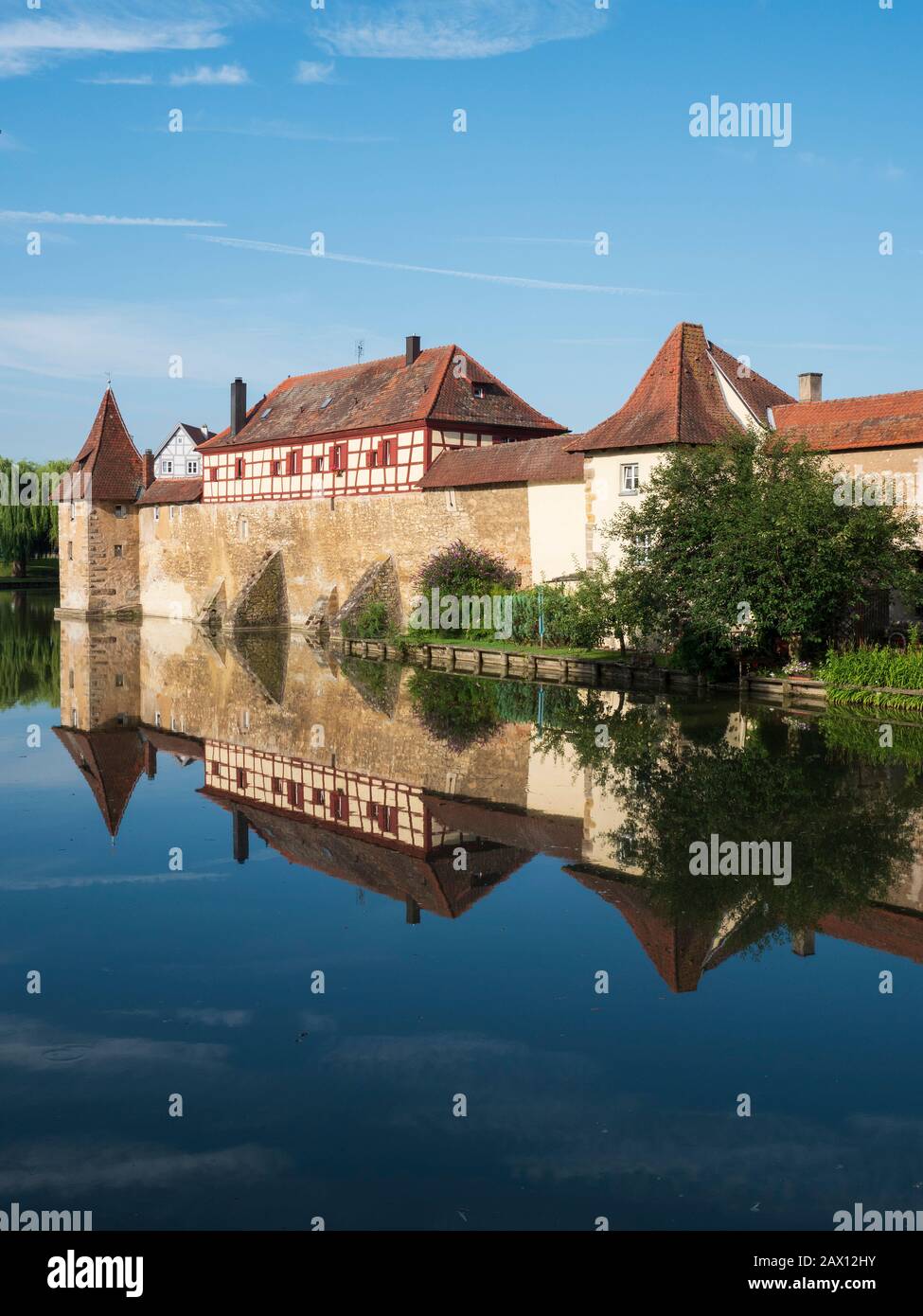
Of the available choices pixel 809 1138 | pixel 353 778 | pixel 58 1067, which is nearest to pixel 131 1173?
pixel 58 1067

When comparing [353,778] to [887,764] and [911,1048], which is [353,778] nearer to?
[887,764]

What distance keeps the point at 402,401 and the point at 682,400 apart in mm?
10463

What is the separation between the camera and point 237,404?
40.1 metres

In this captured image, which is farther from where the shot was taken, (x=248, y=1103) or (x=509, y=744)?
(x=509, y=744)

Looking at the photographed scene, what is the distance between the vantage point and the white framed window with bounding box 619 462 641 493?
24797 millimetres

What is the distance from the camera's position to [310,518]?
118ft

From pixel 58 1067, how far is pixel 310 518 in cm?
3034

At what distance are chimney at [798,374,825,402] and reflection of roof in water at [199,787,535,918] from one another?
60.7ft

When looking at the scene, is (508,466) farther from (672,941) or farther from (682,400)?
(672,941)

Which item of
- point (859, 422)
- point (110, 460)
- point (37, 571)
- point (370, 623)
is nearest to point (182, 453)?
point (110, 460)

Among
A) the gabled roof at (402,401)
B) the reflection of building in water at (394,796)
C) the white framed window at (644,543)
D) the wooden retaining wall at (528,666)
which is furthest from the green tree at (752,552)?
the gabled roof at (402,401)

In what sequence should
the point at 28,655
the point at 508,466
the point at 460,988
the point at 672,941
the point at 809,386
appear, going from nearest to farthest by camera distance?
1. the point at 460,988
2. the point at 672,941
3. the point at 809,386
4. the point at 508,466
5. the point at 28,655

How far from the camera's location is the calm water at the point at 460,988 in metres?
5.26
